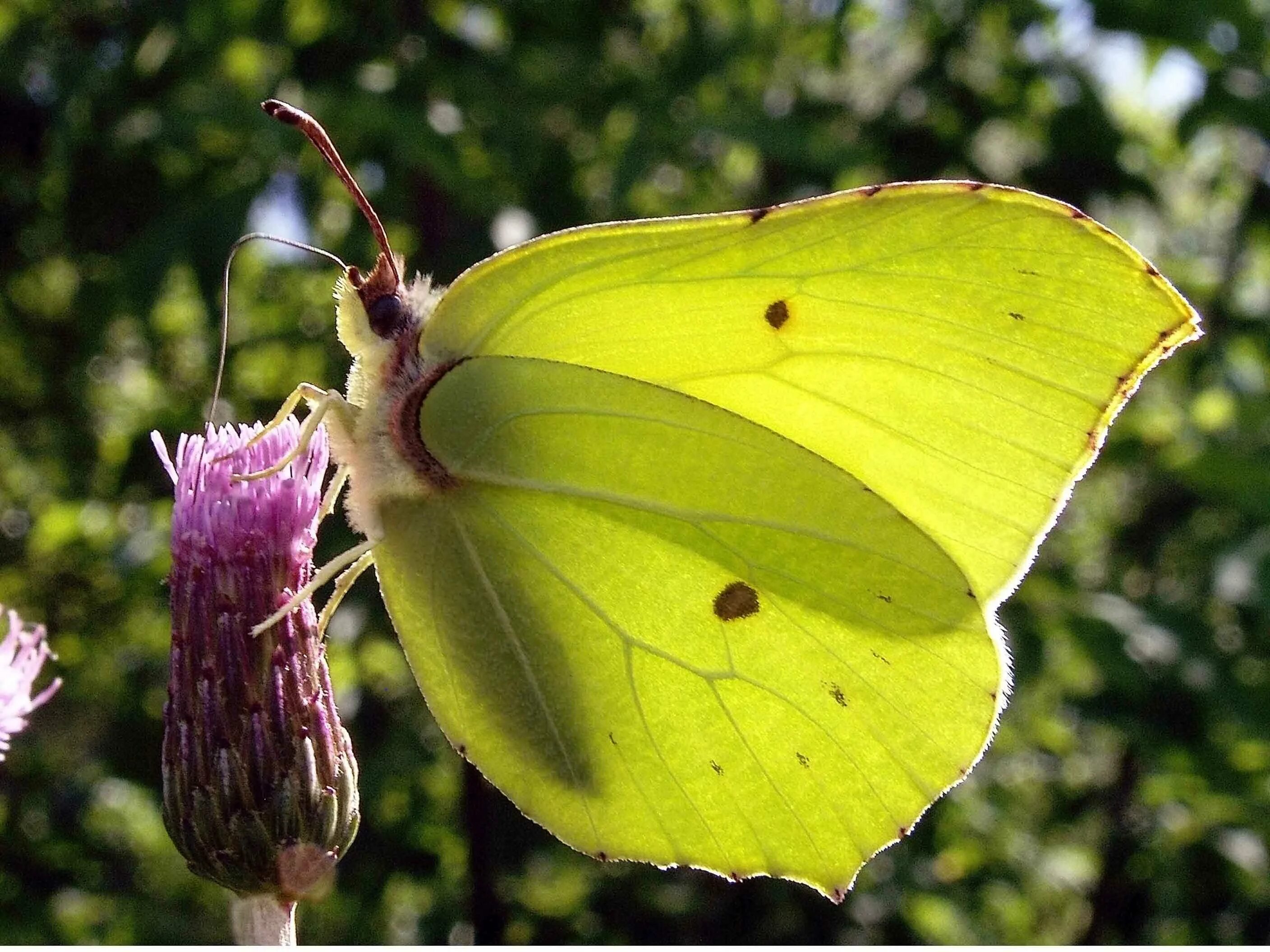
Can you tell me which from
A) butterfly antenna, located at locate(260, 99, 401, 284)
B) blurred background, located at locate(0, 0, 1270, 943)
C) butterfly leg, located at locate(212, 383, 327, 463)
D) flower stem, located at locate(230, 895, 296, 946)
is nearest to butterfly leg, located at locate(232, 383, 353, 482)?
butterfly leg, located at locate(212, 383, 327, 463)

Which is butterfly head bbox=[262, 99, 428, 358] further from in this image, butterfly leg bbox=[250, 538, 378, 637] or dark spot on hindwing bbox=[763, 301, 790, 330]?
dark spot on hindwing bbox=[763, 301, 790, 330]

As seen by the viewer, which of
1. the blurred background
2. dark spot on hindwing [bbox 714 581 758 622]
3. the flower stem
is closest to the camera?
the flower stem

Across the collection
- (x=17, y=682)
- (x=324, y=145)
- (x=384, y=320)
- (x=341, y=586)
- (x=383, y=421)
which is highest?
(x=324, y=145)

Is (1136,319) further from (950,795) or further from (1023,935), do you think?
(1023,935)

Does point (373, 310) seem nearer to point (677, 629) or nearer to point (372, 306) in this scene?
point (372, 306)

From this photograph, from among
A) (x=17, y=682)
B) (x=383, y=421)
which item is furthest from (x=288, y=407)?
(x=17, y=682)

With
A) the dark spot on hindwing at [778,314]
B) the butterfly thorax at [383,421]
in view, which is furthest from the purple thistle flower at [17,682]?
the dark spot on hindwing at [778,314]
